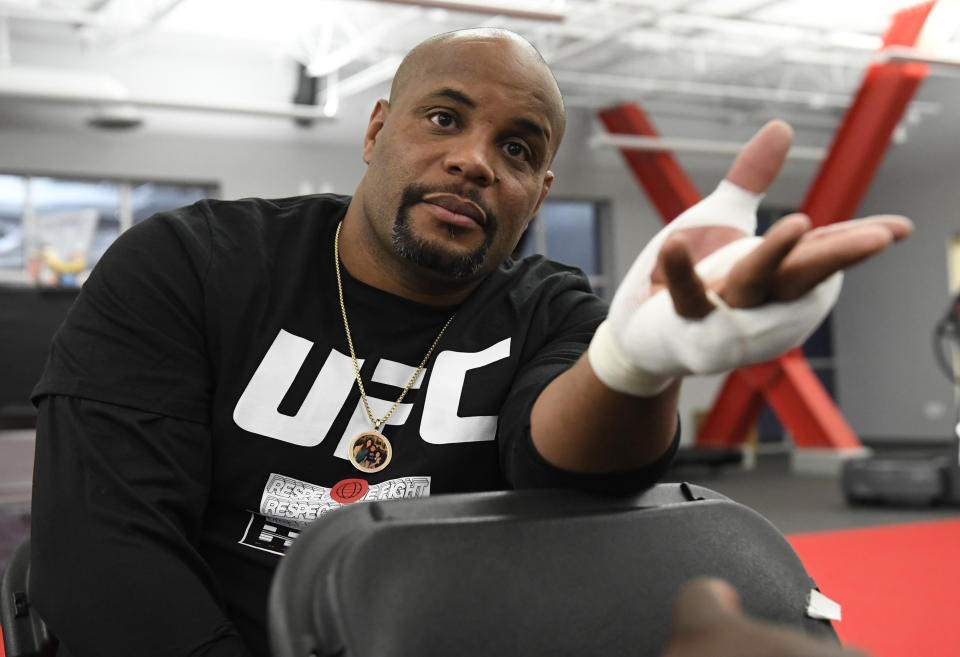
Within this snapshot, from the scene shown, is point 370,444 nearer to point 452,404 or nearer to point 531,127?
point 452,404

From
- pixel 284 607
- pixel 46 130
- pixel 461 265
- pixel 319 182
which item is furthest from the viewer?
pixel 319 182

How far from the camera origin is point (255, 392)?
1070 millimetres

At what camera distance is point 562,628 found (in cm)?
73

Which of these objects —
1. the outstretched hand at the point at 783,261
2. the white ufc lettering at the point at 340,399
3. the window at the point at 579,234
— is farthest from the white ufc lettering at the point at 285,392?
the window at the point at 579,234

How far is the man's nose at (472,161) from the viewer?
1113 millimetres

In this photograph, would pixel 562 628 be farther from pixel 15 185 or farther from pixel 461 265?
pixel 15 185

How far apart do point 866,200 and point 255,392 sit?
12419mm

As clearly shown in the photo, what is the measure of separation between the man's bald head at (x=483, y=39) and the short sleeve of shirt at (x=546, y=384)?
20cm

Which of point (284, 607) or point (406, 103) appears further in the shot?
point (406, 103)

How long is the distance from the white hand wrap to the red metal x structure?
19.4ft

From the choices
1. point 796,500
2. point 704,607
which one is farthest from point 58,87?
point 704,607

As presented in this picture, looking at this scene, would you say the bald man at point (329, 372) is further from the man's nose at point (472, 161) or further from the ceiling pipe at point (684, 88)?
the ceiling pipe at point (684, 88)

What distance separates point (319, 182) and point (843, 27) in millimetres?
4598

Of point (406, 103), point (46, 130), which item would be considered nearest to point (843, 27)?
point (46, 130)
